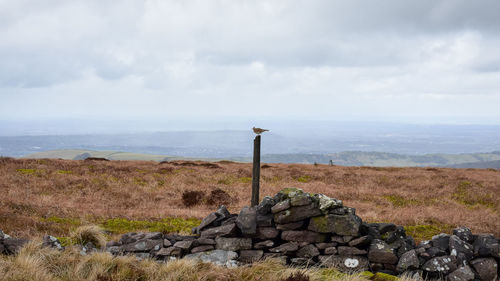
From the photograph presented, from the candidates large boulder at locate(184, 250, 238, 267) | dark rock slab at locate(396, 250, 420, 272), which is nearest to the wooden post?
large boulder at locate(184, 250, 238, 267)

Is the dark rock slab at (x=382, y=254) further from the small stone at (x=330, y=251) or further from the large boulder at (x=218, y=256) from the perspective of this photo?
the large boulder at (x=218, y=256)

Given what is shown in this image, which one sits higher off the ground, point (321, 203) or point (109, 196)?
point (321, 203)

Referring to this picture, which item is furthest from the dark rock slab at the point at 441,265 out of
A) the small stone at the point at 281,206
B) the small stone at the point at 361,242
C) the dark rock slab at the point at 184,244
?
the dark rock slab at the point at 184,244

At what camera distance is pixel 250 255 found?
11.5 m

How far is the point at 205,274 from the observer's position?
28.9 ft

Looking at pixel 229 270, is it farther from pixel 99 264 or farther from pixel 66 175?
pixel 66 175

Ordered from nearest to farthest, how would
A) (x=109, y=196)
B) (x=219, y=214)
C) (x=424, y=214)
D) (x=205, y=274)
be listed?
1. (x=205, y=274)
2. (x=219, y=214)
3. (x=424, y=214)
4. (x=109, y=196)

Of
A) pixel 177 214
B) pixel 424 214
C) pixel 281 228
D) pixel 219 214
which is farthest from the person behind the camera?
pixel 424 214

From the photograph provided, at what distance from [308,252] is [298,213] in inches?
51.8

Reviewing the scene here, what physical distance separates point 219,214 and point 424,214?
1355cm

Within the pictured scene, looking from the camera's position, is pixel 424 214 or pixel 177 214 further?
pixel 424 214

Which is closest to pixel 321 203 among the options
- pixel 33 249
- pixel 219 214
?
pixel 219 214

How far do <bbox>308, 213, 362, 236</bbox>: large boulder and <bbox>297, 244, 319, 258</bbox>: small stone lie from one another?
607mm

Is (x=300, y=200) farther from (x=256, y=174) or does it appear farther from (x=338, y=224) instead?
(x=256, y=174)
